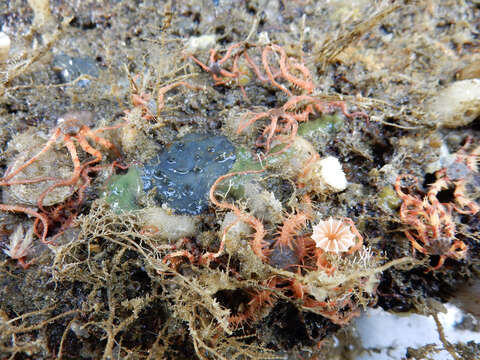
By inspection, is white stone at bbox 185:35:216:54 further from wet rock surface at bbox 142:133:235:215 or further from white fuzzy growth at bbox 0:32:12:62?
white fuzzy growth at bbox 0:32:12:62

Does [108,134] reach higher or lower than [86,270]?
higher

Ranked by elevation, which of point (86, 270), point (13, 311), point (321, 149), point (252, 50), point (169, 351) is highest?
point (252, 50)

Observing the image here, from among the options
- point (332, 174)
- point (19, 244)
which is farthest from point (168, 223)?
point (332, 174)

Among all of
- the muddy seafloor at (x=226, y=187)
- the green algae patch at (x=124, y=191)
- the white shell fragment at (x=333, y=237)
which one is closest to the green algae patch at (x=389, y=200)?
the muddy seafloor at (x=226, y=187)

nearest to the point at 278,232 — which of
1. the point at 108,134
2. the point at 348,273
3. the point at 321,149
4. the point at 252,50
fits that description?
the point at 348,273

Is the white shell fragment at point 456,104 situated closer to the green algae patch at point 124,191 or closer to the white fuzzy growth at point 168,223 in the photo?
the white fuzzy growth at point 168,223

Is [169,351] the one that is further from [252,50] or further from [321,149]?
[252,50]
